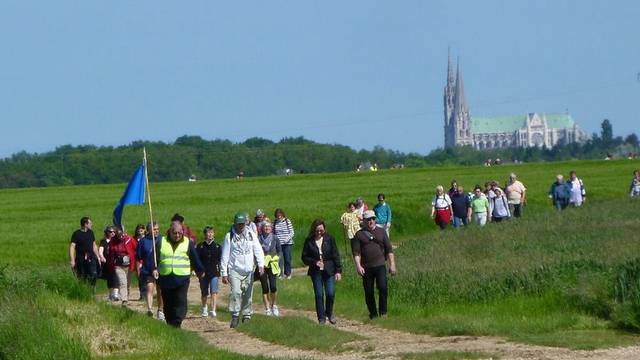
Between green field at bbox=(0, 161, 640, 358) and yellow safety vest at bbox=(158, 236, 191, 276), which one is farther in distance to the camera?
yellow safety vest at bbox=(158, 236, 191, 276)

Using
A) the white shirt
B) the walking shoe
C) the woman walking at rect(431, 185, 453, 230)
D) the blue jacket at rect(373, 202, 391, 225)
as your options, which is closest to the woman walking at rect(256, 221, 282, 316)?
the walking shoe

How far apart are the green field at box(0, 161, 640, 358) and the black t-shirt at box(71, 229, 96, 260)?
4.72 feet

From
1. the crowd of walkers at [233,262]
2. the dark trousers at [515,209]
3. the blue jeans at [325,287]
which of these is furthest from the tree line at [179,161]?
the blue jeans at [325,287]

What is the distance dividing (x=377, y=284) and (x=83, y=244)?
26.4 ft

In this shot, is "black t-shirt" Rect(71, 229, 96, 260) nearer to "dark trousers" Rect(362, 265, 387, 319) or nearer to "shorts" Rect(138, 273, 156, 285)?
"shorts" Rect(138, 273, 156, 285)

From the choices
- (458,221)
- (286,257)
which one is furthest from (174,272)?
(458,221)

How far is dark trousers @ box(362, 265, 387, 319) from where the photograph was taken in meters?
26.0

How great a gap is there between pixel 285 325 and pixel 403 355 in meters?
4.88

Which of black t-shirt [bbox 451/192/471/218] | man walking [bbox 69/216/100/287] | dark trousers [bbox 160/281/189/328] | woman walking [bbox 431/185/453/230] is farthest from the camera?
black t-shirt [bbox 451/192/471/218]

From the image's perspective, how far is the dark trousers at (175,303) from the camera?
24.2 meters

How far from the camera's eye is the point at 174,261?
23891 millimetres

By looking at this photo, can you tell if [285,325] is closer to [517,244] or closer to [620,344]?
[620,344]

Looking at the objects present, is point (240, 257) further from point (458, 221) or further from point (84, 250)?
point (458, 221)

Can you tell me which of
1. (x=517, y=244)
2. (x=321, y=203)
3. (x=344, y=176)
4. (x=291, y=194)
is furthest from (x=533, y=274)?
(x=344, y=176)
